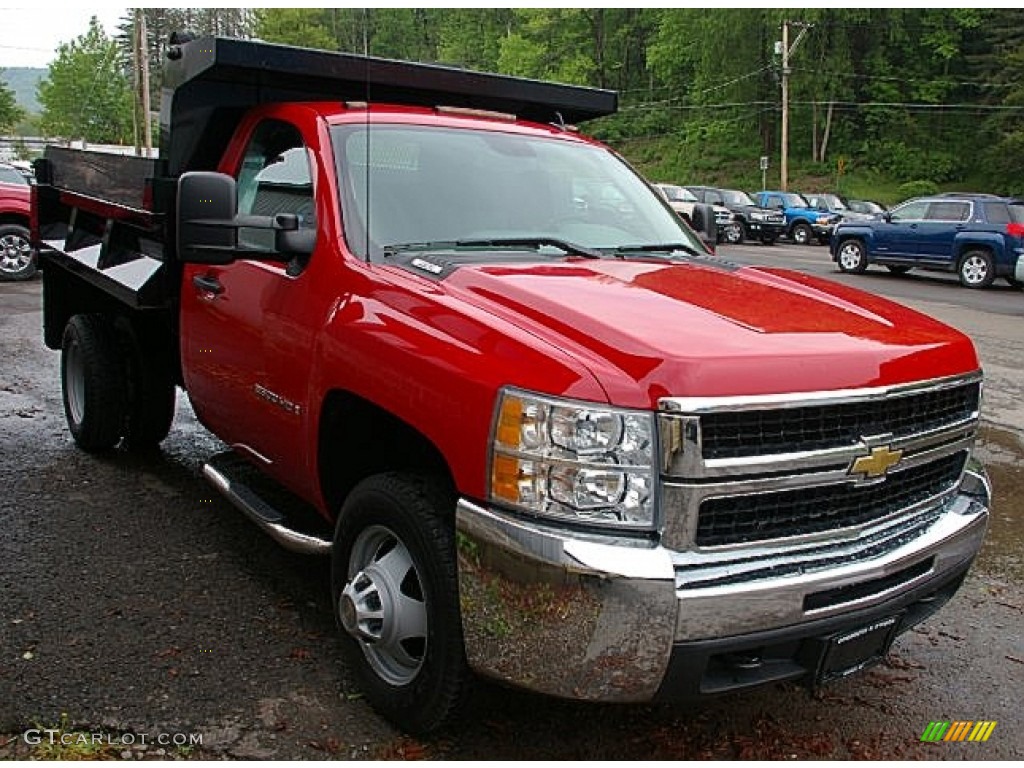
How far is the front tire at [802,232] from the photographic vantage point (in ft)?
105

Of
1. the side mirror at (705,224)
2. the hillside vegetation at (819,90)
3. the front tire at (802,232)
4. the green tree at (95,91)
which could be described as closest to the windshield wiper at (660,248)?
the side mirror at (705,224)

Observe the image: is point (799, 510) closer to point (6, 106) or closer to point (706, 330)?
point (706, 330)

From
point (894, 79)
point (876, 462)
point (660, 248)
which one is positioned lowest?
point (876, 462)

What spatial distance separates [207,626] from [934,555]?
2624 mm

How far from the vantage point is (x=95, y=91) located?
59.9 m

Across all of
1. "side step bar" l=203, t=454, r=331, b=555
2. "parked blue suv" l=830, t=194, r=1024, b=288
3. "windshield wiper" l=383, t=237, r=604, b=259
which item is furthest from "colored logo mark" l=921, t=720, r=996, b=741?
"parked blue suv" l=830, t=194, r=1024, b=288

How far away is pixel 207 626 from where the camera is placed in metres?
3.83

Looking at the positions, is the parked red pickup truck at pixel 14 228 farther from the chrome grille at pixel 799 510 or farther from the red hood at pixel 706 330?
the chrome grille at pixel 799 510

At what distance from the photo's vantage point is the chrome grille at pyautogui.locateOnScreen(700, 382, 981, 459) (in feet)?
8.43

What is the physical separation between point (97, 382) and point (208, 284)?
5.93ft

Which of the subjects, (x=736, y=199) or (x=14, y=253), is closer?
(x=14, y=253)

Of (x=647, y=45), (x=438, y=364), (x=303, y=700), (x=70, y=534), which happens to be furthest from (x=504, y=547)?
(x=647, y=45)

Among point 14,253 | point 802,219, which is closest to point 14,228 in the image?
point 14,253

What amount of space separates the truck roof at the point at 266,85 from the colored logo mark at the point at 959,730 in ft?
11.1
